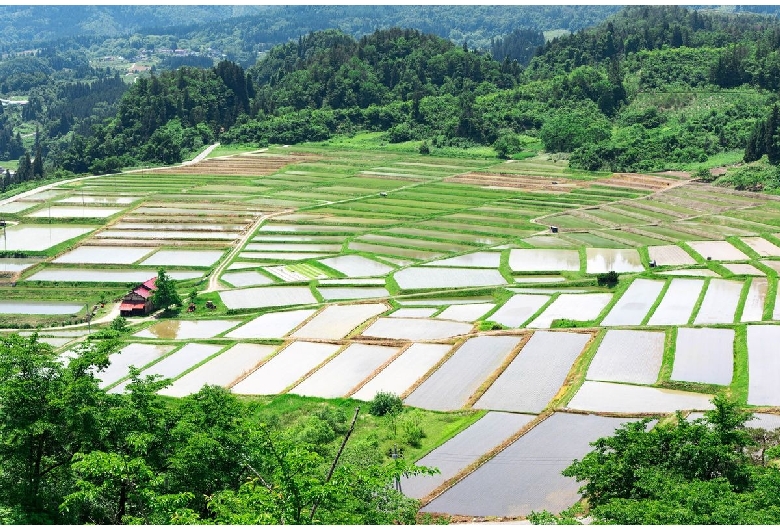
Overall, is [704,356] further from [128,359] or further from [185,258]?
[185,258]

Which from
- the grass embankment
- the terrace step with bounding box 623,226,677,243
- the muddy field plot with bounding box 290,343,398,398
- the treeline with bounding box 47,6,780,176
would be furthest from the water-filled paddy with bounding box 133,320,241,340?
the treeline with bounding box 47,6,780,176

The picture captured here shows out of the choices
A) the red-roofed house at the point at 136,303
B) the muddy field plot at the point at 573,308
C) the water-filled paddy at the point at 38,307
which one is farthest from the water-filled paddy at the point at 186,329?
the muddy field plot at the point at 573,308

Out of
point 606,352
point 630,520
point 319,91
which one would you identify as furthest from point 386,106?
point 630,520

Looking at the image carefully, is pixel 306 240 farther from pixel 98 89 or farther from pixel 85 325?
pixel 98 89

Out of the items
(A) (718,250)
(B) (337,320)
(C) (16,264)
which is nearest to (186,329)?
(B) (337,320)

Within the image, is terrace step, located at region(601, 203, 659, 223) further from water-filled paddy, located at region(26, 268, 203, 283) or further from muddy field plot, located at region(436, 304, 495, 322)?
water-filled paddy, located at region(26, 268, 203, 283)

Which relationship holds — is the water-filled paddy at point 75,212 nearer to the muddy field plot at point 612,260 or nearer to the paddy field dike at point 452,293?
the paddy field dike at point 452,293
